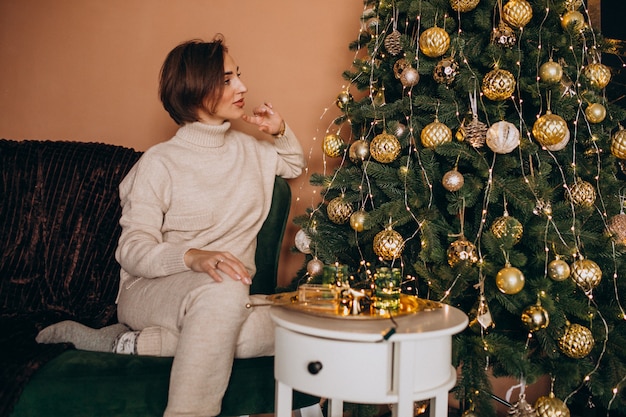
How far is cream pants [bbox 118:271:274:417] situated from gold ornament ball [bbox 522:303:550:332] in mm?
685

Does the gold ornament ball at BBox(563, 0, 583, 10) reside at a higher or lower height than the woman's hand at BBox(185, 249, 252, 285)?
higher

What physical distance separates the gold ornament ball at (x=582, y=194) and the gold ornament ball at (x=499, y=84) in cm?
34

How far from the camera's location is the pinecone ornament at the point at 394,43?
1.73m

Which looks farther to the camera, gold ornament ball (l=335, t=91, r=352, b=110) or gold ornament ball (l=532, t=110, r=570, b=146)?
gold ornament ball (l=335, t=91, r=352, b=110)

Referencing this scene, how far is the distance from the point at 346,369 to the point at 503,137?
80 centimetres

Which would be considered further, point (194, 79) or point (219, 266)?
point (194, 79)

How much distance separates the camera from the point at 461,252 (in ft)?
4.86

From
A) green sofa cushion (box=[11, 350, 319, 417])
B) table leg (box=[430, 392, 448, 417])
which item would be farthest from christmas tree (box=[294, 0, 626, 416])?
green sofa cushion (box=[11, 350, 319, 417])

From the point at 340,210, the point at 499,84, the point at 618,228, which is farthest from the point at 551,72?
the point at 340,210

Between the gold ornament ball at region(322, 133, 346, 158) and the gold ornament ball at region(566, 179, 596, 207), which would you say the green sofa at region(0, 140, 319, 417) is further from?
the gold ornament ball at region(566, 179, 596, 207)

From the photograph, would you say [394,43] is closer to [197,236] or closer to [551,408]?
[197,236]

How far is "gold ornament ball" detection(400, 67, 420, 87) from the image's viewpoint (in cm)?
164

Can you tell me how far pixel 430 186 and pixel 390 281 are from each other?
0.45 m

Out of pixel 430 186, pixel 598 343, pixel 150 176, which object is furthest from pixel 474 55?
pixel 150 176
